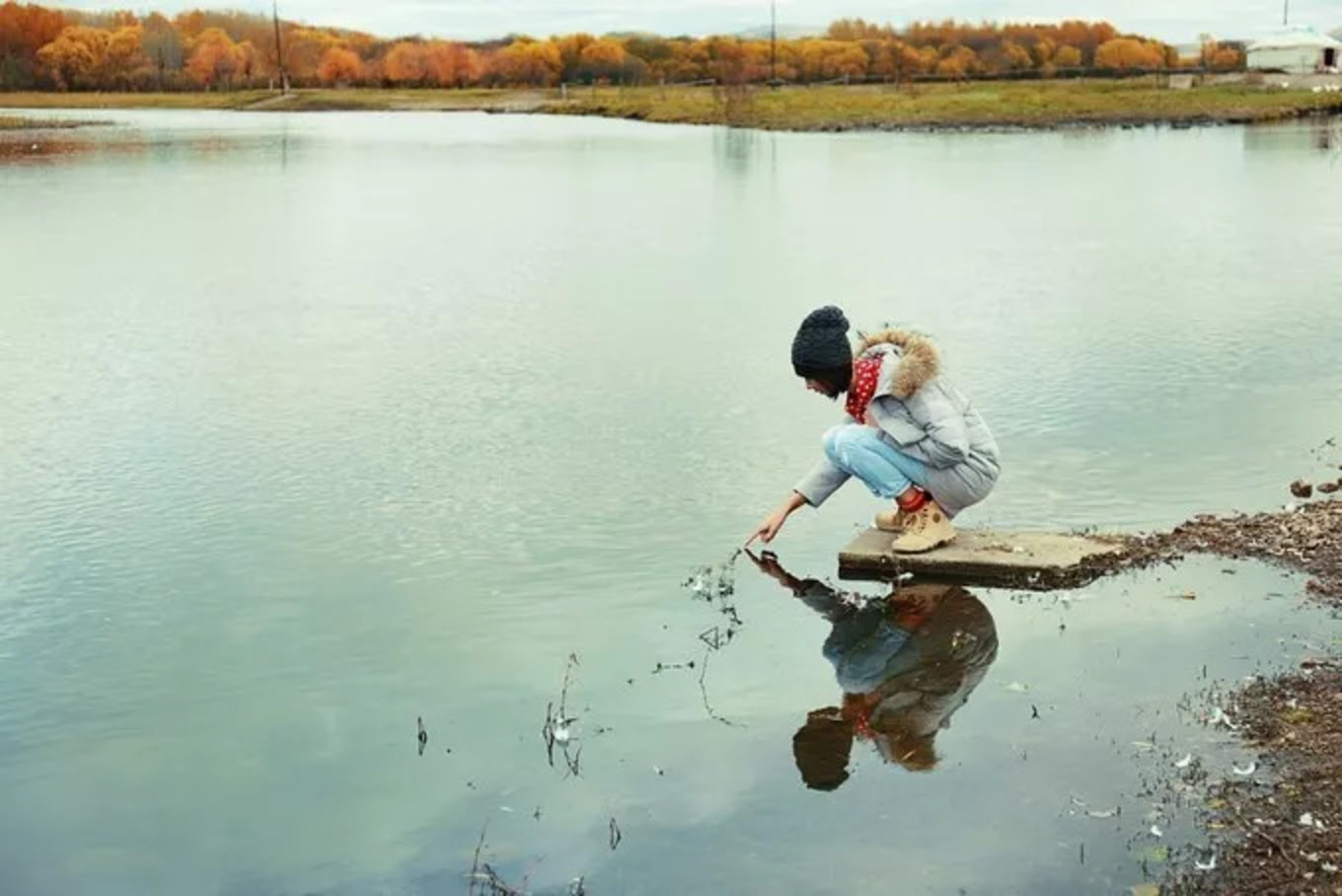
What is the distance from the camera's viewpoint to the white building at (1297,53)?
78.2 metres

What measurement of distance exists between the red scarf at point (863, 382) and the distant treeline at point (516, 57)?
82.6 metres

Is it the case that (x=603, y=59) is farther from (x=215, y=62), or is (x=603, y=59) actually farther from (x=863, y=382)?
(x=863, y=382)

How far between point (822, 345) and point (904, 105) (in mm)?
54736

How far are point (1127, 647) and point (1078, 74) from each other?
7850 cm

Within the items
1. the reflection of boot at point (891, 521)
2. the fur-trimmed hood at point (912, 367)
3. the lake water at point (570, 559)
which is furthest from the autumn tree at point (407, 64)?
the fur-trimmed hood at point (912, 367)

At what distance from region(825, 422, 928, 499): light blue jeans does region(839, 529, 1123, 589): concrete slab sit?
0.98 feet

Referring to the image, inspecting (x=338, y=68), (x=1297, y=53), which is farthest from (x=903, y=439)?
(x=338, y=68)

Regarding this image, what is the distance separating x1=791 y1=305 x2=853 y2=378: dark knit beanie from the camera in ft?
23.1

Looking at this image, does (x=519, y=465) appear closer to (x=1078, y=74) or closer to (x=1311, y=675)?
(x=1311, y=675)

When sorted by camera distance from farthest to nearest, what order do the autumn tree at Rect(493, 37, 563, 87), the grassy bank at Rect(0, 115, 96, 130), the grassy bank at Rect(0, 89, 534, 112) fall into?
the autumn tree at Rect(493, 37, 563, 87)
the grassy bank at Rect(0, 89, 534, 112)
the grassy bank at Rect(0, 115, 96, 130)

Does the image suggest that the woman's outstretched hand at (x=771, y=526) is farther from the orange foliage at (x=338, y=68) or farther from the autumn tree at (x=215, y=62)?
the orange foliage at (x=338, y=68)

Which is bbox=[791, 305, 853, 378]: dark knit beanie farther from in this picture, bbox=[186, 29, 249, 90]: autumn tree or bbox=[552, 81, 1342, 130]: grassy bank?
bbox=[186, 29, 249, 90]: autumn tree

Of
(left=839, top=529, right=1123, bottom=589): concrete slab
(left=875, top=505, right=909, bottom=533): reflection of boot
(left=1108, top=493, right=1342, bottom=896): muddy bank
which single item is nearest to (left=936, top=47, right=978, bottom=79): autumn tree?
(left=875, top=505, right=909, bottom=533): reflection of boot

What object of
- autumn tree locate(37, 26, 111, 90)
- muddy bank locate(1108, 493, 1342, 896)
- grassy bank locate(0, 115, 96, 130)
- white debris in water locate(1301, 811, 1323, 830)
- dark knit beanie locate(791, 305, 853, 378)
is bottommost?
muddy bank locate(1108, 493, 1342, 896)
